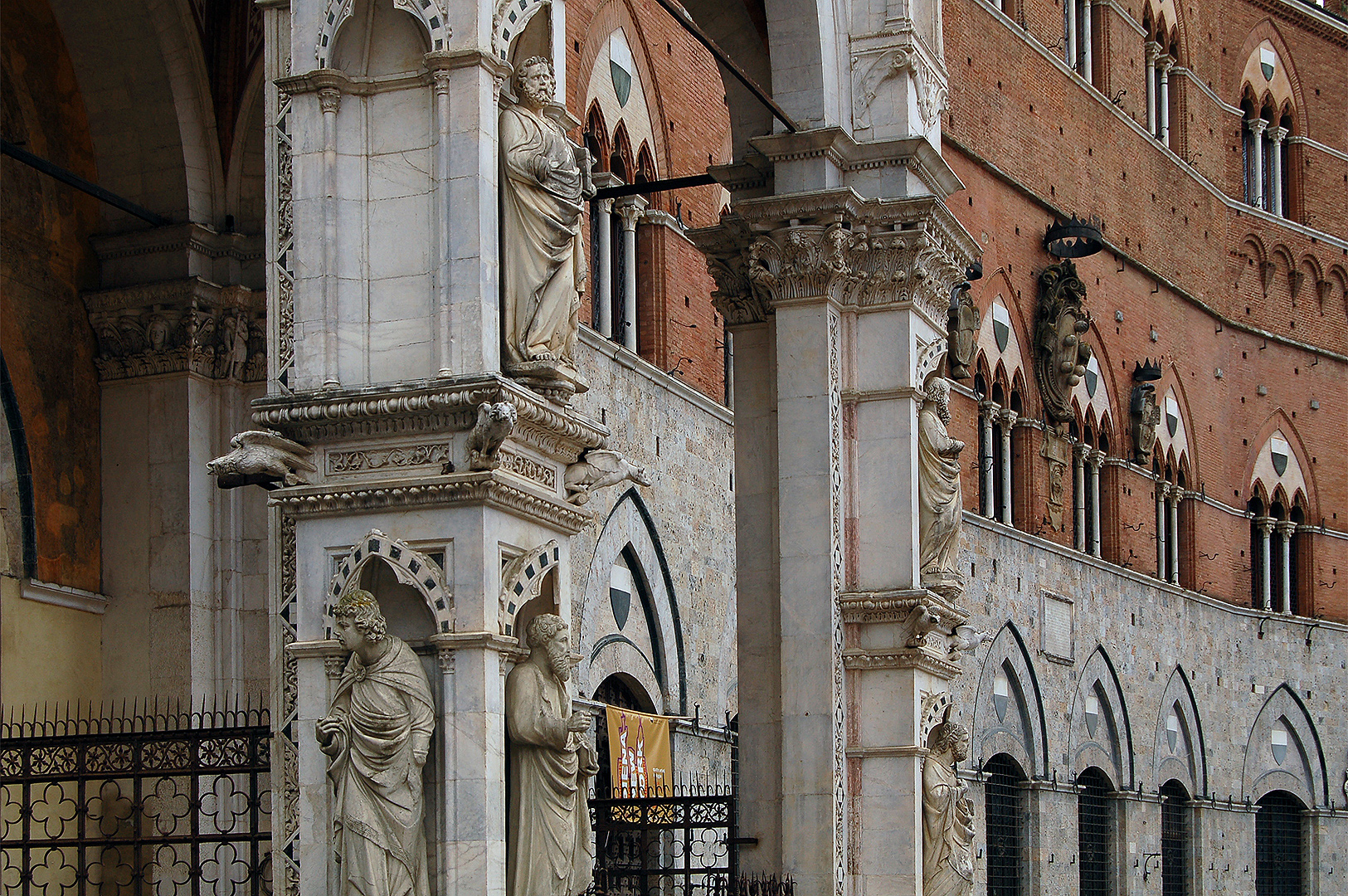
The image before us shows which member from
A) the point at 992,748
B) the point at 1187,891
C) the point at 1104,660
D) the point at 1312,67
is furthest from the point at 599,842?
the point at 1312,67

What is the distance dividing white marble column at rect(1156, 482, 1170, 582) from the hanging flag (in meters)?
16.5

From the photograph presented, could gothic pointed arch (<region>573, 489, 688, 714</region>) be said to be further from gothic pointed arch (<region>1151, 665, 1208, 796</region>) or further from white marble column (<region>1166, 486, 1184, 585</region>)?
white marble column (<region>1166, 486, 1184, 585</region>)

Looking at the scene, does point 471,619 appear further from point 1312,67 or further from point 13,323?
point 1312,67

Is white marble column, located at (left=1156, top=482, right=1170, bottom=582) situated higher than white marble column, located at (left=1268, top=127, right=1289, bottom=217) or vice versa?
white marble column, located at (left=1268, top=127, right=1289, bottom=217)

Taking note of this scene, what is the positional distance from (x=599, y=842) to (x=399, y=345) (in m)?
5.94

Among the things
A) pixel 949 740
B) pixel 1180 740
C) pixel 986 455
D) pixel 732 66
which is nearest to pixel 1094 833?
pixel 1180 740

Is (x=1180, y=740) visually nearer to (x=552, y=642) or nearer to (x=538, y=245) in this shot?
(x=552, y=642)

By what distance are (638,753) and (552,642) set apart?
10.2m

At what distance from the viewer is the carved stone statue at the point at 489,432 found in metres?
7.65

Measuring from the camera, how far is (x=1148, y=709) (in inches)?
1265

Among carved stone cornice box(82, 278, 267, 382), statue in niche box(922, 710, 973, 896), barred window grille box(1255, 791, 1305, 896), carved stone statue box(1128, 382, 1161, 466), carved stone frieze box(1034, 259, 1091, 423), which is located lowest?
barred window grille box(1255, 791, 1305, 896)

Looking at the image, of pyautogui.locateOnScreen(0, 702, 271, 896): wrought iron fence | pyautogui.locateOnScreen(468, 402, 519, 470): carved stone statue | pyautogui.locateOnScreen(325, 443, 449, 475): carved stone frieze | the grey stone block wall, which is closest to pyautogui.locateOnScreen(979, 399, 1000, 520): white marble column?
the grey stone block wall

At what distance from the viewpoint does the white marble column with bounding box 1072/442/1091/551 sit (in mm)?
30609

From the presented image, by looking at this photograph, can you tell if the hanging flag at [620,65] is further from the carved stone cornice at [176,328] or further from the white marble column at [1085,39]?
the white marble column at [1085,39]
